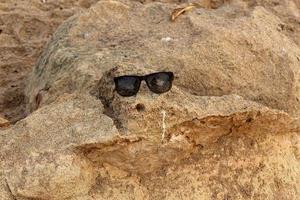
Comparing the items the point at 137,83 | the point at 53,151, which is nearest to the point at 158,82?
the point at 137,83

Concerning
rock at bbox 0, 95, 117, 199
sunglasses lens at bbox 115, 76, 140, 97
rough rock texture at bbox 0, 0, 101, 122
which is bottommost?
rough rock texture at bbox 0, 0, 101, 122

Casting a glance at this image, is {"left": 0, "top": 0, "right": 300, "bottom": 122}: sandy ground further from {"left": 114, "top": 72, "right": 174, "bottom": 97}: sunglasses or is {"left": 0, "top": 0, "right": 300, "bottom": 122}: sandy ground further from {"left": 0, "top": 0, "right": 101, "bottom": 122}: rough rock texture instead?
{"left": 114, "top": 72, "right": 174, "bottom": 97}: sunglasses

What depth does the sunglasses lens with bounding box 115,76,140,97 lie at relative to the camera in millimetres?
1915

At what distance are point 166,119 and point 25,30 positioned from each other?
1946mm

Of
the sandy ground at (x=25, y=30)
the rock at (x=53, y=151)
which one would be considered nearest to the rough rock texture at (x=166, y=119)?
the rock at (x=53, y=151)

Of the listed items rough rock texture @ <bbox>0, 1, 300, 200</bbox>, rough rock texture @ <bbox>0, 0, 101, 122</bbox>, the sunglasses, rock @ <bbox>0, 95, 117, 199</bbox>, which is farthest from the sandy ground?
the sunglasses

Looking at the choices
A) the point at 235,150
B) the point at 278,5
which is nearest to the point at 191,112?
the point at 235,150

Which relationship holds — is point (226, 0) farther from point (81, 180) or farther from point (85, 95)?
point (81, 180)

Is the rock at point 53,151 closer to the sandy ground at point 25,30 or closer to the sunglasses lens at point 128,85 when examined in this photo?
the sunglasses lens at point 128,85

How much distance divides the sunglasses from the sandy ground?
95 cm

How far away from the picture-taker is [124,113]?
1904 millimetres

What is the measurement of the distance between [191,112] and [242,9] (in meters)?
1.00

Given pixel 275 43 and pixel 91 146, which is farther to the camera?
pixel 275 43

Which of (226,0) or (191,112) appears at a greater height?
(191,112)
